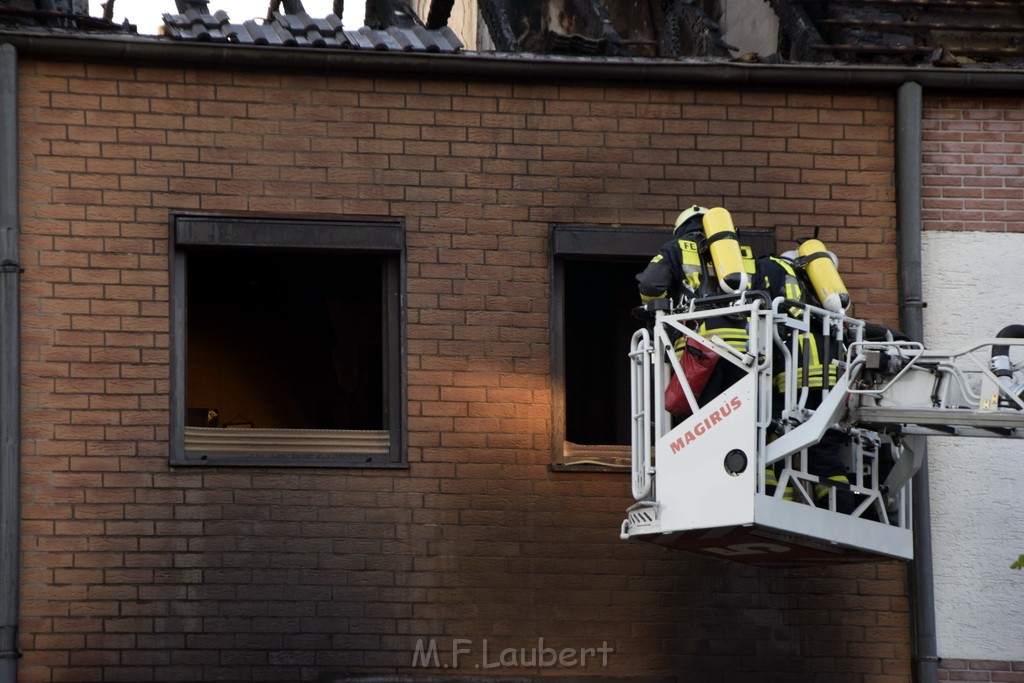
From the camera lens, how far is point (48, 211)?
9875mm

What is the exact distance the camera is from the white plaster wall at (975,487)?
10.2 meters

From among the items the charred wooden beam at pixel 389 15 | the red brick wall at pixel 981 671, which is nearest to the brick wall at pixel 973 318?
the red brick wall at pixel 981 671

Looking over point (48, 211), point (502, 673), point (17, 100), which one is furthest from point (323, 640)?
point (17, 100)

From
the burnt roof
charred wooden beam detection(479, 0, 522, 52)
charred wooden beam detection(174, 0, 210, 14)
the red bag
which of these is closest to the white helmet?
the red bag

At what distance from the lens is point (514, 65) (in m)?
10.3

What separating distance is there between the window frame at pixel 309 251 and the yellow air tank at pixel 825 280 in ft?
8.56

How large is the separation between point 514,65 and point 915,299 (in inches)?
114

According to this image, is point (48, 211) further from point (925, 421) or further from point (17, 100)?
point (925, 421)

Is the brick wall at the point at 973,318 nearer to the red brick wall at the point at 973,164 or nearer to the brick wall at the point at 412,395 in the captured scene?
the red brick wall at the point at 973,164

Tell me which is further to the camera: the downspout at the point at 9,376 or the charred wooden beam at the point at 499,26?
the charred wooden beam at the point at 499,26

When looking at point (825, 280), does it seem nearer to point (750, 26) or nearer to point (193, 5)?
point (193, 5)

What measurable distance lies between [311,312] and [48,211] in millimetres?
1734

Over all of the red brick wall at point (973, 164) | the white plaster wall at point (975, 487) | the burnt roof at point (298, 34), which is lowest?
the white plaster wall at point (975, 487)

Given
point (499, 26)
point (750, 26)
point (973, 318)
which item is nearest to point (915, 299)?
point (973, 318)
